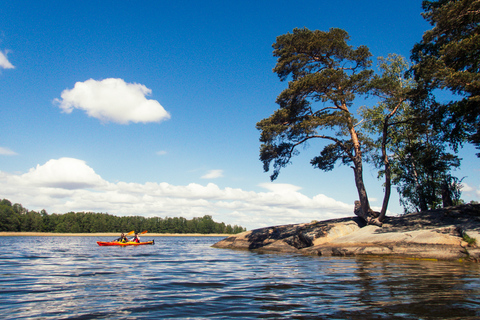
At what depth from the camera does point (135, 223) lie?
134m

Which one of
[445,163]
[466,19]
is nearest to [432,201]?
[445,163]

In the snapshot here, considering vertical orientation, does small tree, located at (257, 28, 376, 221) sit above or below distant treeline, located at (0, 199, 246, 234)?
above

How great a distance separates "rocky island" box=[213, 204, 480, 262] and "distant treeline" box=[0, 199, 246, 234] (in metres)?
107

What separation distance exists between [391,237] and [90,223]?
4873 inches

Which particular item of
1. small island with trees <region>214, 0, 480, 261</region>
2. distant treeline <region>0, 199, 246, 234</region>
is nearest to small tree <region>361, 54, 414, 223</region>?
A: small island with trees <region>214, 0, 480, 261</region>

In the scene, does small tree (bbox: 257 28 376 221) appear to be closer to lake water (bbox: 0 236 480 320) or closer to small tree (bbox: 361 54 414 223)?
small tree (bbox: 361 54 414 223)

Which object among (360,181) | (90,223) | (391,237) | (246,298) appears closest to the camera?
(246,298)

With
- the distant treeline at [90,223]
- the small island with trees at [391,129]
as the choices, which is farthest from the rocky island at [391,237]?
the distant treeline at [90,223]

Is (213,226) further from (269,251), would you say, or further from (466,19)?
(466,19)

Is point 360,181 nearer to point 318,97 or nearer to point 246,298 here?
point 318,97

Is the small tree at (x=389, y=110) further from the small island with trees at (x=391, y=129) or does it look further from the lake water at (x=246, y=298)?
the lake water at (x=246, y=298)

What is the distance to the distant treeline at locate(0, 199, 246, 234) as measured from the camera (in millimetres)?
101750

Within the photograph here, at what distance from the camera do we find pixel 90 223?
11838cm

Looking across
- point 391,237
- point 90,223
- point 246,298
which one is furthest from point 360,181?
point 90,223
